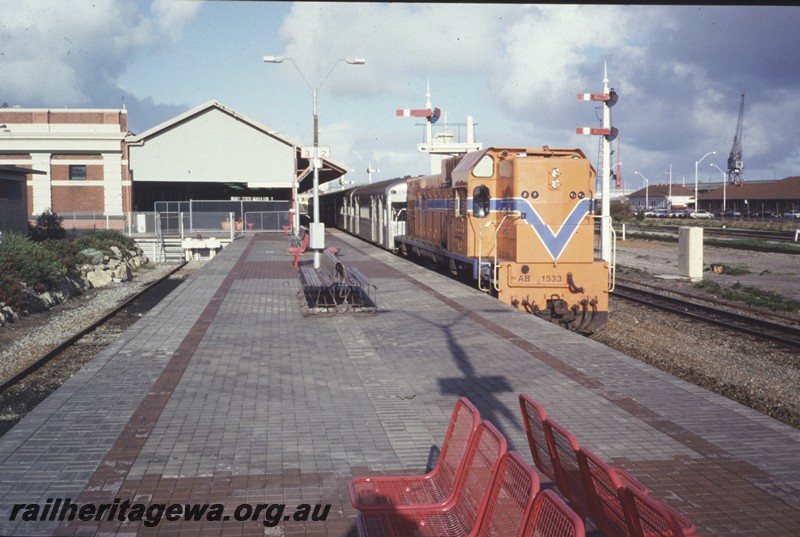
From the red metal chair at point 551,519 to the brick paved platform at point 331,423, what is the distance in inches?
75.2

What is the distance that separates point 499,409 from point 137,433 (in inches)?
143

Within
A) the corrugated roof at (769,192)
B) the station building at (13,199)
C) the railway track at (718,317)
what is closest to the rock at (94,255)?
the station building at (13,199)

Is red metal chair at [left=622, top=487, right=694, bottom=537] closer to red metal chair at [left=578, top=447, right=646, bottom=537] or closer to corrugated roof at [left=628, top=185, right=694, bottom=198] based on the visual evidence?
red metal chair at [left=578, top=447, right=646, bottom=537]

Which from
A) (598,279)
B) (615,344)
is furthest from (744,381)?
(598,279)

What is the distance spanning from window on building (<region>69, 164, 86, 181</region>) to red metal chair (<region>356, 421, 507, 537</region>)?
4921cm

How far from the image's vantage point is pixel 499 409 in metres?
8.56

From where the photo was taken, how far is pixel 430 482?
18.9ft

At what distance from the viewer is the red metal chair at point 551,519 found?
3.53 meters

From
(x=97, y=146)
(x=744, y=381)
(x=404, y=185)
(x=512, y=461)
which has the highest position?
(x=97, y=146)

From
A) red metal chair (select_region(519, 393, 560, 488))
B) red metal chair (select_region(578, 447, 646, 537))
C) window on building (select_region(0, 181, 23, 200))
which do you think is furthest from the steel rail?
window on building (select_region(0, 181, 23, 200))

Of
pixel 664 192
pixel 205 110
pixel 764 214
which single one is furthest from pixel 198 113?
pixel 664 192

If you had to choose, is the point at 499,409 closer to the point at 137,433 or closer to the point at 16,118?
the point at 137,433

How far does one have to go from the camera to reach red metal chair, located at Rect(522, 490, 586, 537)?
3.53 meters

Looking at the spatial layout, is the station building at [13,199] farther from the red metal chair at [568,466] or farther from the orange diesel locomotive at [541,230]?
the red metal chair at [568,466]
